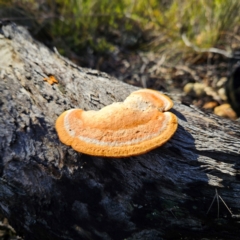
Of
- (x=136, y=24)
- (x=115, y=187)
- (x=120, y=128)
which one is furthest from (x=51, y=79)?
(x=136, y=24)

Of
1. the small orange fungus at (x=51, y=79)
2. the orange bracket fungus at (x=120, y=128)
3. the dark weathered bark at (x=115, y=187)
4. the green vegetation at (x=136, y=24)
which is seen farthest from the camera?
the green vegetation at (x=136, y=24)

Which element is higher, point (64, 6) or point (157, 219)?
point (64, 6)

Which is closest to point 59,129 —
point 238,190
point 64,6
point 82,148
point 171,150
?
point 82,148

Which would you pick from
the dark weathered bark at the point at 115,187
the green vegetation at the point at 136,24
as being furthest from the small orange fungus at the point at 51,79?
the green vegetation at the point at 136,24

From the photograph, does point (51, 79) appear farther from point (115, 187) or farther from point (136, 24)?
point (136, 24)

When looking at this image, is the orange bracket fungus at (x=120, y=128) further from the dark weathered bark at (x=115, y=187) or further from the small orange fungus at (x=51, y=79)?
the small orange fungus at (x=51, y=79)

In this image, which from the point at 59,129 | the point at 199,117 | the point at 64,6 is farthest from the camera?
the point at 64,6

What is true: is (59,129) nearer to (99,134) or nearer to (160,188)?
(99,134)
